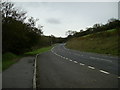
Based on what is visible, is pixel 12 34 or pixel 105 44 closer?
pixel 12 34

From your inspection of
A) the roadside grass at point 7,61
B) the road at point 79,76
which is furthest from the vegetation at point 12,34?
the road at point 79,76

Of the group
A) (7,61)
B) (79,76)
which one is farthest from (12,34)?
(79,76)

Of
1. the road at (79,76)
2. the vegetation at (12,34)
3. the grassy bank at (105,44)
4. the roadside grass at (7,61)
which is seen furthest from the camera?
the grassy bank at (105,44)

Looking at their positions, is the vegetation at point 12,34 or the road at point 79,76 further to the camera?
the vegetation at point 12,34

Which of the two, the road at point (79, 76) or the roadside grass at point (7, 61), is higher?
the road at point (79, 76)

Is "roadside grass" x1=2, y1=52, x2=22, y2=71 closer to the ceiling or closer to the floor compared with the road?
closer to the floor

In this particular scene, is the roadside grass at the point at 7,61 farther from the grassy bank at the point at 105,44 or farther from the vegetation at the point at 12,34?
the grassy bank at the point at 105,44

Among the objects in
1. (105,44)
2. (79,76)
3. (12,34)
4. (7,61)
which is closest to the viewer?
(79,76)

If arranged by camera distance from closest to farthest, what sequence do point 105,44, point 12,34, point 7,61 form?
point 7,61, point 12,34, point 105,44

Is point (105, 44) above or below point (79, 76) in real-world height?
above

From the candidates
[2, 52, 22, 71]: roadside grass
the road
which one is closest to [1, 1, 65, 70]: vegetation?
[2, 52, 22, 71]: roadside grass

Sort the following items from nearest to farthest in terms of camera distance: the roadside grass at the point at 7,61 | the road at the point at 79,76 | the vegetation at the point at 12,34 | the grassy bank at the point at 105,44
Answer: the road at the point at 79,76 → the roadside grass at the point at 7,61 → the vegetation at the point at 12,34 → the grassy bank at the point at 105,44

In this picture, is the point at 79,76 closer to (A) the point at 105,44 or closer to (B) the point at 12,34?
(B) the point at 12,34

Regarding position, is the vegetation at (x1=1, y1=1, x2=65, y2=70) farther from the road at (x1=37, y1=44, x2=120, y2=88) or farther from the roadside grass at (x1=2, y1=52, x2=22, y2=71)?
the road at (x1=37, y1=44, x2=120, y2=88)
